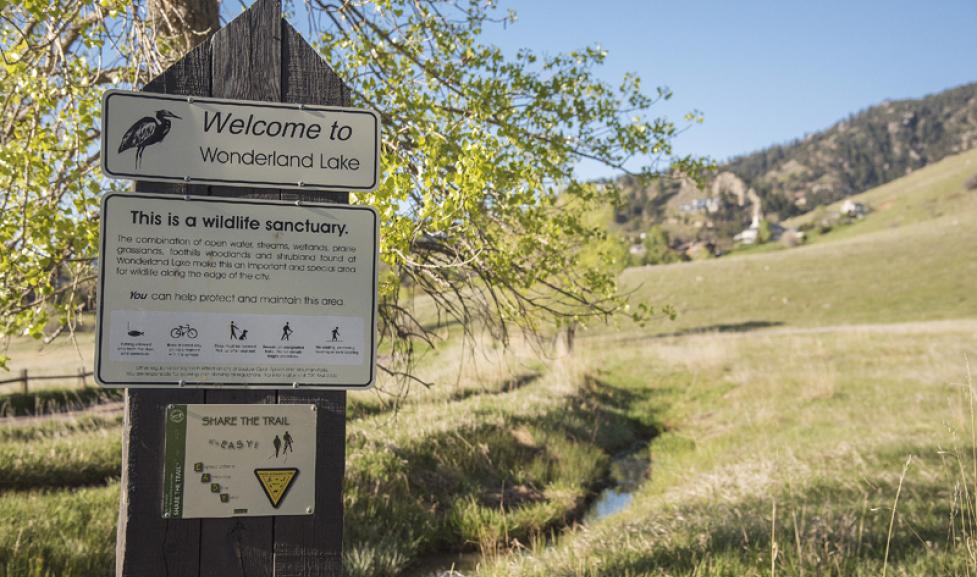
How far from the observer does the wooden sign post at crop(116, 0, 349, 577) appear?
2.43 meters

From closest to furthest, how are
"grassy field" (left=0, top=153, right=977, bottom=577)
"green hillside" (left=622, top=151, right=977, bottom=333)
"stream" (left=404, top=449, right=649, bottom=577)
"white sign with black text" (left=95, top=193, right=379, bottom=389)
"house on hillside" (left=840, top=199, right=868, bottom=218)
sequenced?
"white sign with black text" (left=95, top=193, right=379, bottom=389), "grassy field" (left=0, top=153, right=977, bottom=577), "stream" (left=404, top=449, right=649, bottom=577), "green hillside" (left=622, top=151, right=977, bottom=333), "house on hillside" (left=840, top=199, right=868, bottom=218)

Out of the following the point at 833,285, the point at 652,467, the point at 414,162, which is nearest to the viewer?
the point at 414,162

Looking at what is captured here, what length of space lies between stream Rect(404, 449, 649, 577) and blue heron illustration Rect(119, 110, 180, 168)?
387 centimetres

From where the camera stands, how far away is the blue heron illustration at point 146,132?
245cm

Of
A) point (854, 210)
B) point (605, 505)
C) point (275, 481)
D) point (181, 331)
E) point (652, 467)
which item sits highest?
point (854, 210)

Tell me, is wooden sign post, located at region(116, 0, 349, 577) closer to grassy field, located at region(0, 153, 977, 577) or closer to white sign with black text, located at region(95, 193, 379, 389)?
white sign with black text, located at region(95, 193, 379, 389)

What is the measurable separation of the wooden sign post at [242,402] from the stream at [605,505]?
2.94m

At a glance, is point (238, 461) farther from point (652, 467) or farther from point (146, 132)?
point (652, 467)

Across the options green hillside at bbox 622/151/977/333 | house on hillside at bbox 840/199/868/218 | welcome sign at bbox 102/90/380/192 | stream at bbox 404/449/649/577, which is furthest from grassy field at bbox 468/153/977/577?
house on hillside at bbox 840/199/868/218

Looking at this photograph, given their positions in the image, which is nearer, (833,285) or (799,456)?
(799,456)

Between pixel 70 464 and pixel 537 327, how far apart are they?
6.03m

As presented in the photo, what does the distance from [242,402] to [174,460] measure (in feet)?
0.95

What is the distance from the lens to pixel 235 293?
2.44 m

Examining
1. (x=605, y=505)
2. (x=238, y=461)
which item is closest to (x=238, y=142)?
(x=238, y=461)
